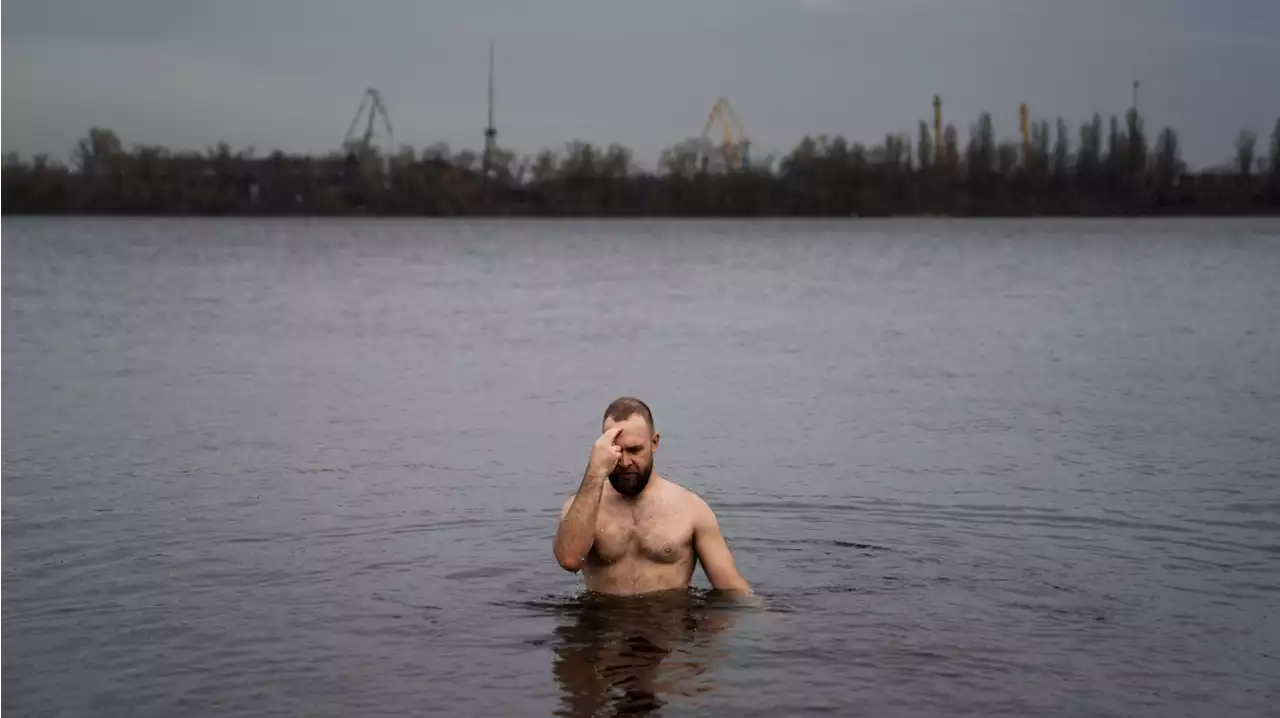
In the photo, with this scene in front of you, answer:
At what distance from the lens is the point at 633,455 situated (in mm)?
10867

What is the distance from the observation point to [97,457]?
72.8 ft

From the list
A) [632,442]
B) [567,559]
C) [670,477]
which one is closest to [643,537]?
[567,559]

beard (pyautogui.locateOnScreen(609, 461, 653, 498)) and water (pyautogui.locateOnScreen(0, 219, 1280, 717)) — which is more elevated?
beard (pyautogui.locateOnScreen(609, 461, 653, 498))

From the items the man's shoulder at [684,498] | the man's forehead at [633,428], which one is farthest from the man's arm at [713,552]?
the man's forehead at [633,428]

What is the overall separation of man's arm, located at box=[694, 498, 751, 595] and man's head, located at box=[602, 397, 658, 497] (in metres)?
0.61

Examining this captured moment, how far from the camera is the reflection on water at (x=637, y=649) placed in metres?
10.6

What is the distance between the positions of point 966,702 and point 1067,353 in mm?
32091

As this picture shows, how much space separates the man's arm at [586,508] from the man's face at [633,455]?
2.6 inches

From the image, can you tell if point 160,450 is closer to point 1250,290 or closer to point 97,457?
point 97,457

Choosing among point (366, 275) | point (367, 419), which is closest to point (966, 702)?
point (367, 419)

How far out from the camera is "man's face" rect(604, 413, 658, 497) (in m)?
10.6

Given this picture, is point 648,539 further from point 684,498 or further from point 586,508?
point 586,508

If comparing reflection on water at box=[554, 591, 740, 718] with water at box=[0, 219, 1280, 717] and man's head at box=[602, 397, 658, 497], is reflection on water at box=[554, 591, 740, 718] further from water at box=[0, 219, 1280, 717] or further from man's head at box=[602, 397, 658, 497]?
man's head at box=[602, 397, 658, 497]

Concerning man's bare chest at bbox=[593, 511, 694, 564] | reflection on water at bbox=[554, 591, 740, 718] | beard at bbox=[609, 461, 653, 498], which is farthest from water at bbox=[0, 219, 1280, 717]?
beard at bbox=[609, 461, 653, 498]
